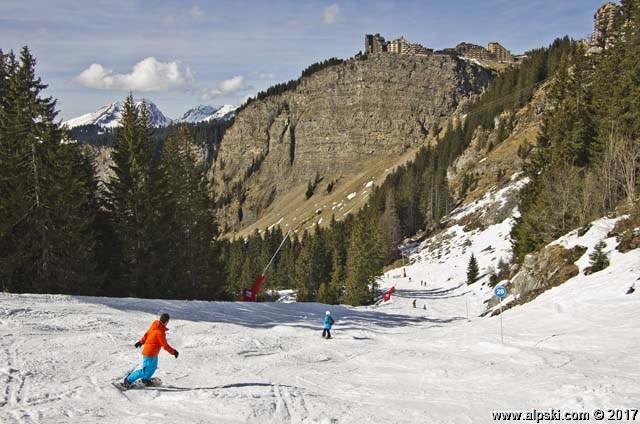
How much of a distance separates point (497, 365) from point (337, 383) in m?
4.87

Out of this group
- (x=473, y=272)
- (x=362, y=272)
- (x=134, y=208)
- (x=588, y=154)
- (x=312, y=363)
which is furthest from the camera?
(x=473, y=272)

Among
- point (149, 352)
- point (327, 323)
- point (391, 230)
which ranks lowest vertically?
point (327, 323)

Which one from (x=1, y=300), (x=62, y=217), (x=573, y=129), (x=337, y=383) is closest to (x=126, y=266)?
(x=62, y=217)

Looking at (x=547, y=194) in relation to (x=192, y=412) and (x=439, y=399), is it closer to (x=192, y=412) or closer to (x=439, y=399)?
(x=439, y=399)

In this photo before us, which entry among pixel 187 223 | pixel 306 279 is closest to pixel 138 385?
pixel 187 223

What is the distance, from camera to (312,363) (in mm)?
15125

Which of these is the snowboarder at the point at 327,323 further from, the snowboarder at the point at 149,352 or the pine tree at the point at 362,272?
the pine tree at the point at 362,272

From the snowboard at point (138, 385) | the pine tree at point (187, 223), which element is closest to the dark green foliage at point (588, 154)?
the pine tree at point (187, 223)

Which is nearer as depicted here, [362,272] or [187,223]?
[187,223]

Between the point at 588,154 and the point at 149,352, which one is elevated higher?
the point at 588,154

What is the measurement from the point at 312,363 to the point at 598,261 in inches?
686

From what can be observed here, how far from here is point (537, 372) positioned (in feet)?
40.7

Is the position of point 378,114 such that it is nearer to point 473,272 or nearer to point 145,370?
point 473,272

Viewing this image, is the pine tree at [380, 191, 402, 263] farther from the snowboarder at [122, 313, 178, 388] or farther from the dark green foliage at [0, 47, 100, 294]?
the snowboarder at [122, 313, 178, 388]
